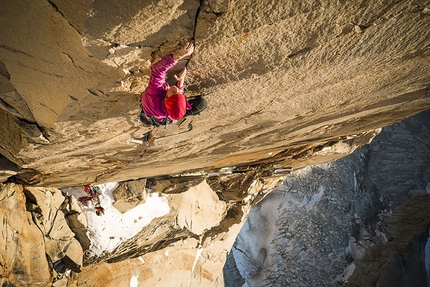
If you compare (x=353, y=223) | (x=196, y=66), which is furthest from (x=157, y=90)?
(x=353, y=223)

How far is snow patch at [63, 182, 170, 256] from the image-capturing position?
3781mm

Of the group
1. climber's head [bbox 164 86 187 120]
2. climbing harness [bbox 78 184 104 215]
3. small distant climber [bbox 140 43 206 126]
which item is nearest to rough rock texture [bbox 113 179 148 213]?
climbing harness [bbox 78 184 104 215]

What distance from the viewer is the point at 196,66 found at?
1.50 m

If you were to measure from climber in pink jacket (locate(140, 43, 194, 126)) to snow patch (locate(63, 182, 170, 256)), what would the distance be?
2455 millimetres

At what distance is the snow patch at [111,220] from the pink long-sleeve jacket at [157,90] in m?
2.40

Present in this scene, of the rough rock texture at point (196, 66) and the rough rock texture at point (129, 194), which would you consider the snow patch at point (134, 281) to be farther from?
the rough rock texture at point (196, 66)

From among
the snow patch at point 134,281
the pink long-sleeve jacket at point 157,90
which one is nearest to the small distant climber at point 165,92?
the pink long-sleeve jacket at point 157,90

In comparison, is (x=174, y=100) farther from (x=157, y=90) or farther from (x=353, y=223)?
(x=353, y=223)

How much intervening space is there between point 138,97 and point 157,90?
0.79 ft

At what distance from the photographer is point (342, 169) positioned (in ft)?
25.8

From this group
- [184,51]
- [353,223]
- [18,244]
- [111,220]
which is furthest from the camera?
[353,223]

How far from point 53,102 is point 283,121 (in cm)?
167

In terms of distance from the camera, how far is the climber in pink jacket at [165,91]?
53.1 inches

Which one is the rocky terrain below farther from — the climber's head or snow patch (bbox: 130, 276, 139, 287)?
the climber's head
